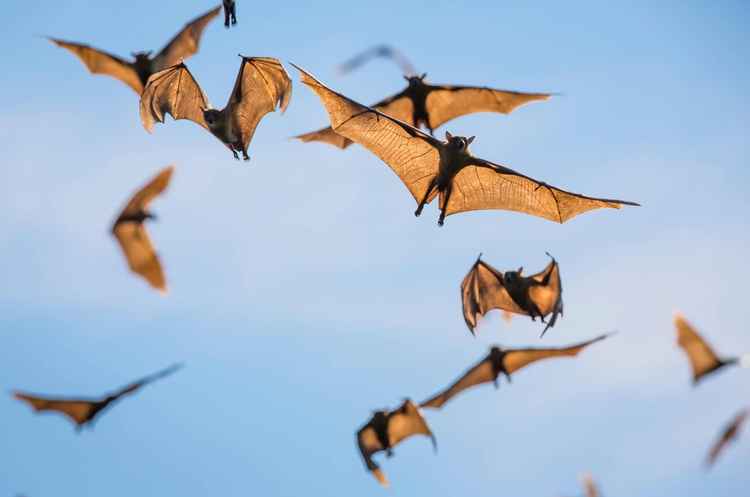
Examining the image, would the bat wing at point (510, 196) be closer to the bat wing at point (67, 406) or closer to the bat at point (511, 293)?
the bat at point (511, 293)

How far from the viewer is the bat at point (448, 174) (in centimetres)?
2000

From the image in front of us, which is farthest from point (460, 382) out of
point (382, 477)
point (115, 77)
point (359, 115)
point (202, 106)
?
point (115, 77)

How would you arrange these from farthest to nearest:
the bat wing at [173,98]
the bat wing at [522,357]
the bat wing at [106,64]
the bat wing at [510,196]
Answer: the bat wing at [173,98] < the bat wing at [106,64] < the bat wing at [510,196] < the bat wing at [522,357]

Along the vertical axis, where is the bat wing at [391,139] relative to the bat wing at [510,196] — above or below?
above

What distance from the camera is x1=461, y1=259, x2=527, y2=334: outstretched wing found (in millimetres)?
→ 20734

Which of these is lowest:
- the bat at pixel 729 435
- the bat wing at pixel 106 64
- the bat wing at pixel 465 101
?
the bat at pixel 729 435

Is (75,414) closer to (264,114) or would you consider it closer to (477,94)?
(264,114)

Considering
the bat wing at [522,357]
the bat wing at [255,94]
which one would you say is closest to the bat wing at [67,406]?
the bat wing at [255,94]

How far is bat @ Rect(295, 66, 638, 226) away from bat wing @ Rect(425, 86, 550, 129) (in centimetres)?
267

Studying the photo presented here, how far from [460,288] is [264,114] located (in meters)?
6.66

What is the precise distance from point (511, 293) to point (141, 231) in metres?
9.38

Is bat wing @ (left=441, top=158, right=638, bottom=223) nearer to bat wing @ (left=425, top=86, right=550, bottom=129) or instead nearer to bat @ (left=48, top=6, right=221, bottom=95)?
bat wing @ (left=425, top=86, right=550, bottom=129)

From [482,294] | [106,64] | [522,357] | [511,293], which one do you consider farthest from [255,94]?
[522,357]

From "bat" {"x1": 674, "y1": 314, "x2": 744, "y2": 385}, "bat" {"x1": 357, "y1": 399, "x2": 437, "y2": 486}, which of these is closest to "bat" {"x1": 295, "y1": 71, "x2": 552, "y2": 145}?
"bat" {"x1": 357, "y1": 399, "x2": 437, "y2": 486}
